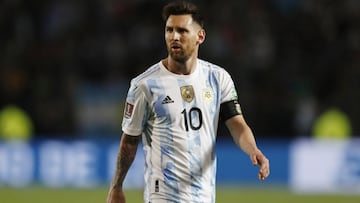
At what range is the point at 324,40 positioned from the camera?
1719cm

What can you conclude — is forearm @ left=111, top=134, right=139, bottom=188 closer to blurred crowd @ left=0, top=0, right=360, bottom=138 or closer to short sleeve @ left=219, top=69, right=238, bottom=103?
short sleeve @ left=219, top=69, right=238, bottom=103

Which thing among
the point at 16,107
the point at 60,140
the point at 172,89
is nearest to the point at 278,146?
the point at 60,140

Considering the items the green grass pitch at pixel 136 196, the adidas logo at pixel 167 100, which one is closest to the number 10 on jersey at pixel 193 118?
the adidas logo at pixel 167 100

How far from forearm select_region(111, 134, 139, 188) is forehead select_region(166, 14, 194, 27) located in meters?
Result: 0.74

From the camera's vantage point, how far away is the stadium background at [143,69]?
50.7ft

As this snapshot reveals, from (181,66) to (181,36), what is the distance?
0.74 feet

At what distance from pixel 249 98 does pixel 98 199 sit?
3.97m

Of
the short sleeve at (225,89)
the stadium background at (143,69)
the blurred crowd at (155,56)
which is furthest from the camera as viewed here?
the blurred crowd at (155,56)

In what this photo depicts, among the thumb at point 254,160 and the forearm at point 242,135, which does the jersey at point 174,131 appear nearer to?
the forearm at point 242,135

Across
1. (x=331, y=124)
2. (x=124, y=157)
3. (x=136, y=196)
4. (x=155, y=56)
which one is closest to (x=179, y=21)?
(x=124, y=157)

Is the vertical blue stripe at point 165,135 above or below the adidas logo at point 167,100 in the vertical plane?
below

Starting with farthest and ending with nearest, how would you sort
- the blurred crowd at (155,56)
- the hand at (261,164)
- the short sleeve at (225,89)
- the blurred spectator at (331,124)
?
1. the blurred spectator at (331,124)
2. the blurred crowd at (155,56)
3. the short sleeve at (225,89)
4. the hand at (261,164)

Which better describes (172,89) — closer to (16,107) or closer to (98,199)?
(98,199)

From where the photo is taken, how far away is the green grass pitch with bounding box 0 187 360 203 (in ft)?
43.9
